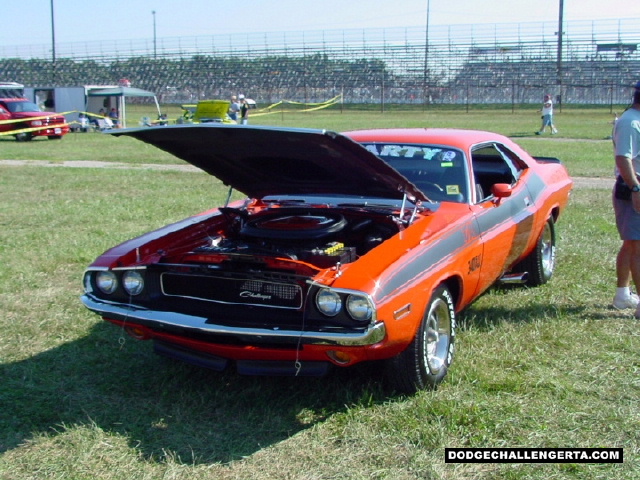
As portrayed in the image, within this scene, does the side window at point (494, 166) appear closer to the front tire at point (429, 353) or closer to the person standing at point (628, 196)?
the person standing at point (628, 196)

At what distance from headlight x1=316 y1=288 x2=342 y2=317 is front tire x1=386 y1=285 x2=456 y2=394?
1.49 feet

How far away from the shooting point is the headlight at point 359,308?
12.0ft

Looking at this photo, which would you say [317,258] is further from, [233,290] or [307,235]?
[233,290]

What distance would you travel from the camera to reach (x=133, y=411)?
403cm

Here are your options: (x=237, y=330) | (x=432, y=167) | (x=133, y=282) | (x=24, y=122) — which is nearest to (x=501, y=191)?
(x=432, y=167)

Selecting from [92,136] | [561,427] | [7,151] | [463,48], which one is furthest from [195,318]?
[463,48]

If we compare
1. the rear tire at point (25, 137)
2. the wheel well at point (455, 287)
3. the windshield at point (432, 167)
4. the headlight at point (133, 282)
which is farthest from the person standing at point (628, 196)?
the rear tire at point (25, 137)

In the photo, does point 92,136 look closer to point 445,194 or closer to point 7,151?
point 7,151

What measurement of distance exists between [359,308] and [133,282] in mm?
1419

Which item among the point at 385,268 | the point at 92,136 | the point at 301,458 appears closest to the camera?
the point at 301,458

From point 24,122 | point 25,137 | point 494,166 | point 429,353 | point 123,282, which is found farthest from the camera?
point 25,137

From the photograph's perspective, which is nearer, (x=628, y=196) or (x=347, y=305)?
(x=347, y=305)

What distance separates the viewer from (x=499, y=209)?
207 inches

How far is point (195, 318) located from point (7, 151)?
19.2m
